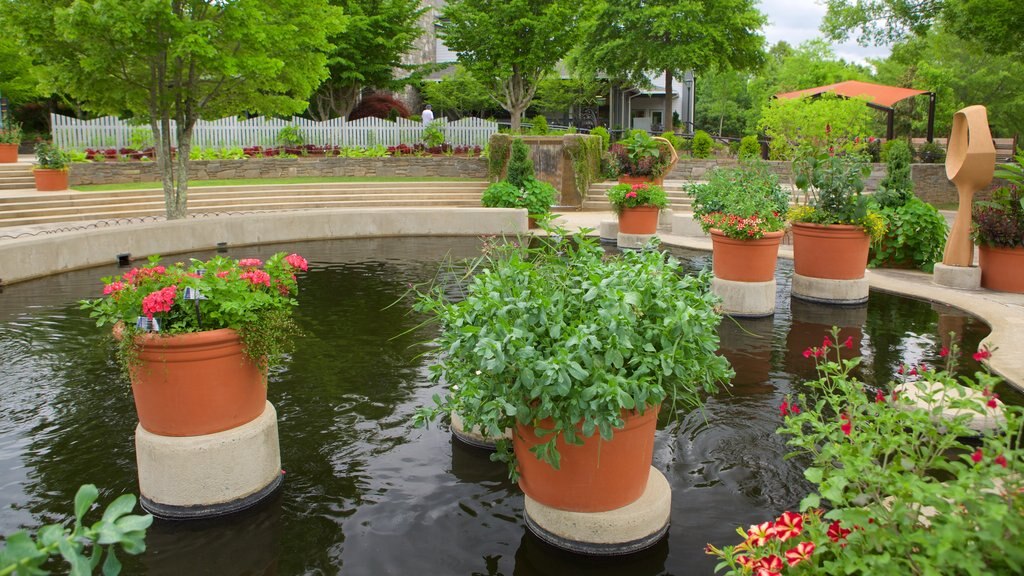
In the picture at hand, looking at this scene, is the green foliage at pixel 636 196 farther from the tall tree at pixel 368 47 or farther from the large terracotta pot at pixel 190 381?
the tall tree at pixel 368 47

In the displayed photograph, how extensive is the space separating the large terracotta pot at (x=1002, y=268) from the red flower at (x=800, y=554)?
921 centimetres

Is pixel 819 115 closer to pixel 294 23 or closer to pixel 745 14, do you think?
pixel 745 14

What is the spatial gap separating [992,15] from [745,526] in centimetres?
1903

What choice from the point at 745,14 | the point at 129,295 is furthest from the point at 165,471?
the point at 745,14

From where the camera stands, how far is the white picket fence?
22781 mm

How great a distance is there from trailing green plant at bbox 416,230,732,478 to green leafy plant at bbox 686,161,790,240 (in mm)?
4750

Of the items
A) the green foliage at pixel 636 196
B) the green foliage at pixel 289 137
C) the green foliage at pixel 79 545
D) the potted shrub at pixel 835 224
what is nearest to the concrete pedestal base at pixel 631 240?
the green foliage at pixel 636 196

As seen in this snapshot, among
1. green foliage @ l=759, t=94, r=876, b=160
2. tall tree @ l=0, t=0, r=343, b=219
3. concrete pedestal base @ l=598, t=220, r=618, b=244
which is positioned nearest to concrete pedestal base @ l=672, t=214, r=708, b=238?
concrete pedestal base @ l=598, t=220, r=618, b=244

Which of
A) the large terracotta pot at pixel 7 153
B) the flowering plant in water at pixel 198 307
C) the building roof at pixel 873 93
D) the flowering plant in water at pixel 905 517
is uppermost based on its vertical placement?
the building roof at pixel 873 93

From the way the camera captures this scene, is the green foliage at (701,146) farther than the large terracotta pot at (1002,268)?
Yes

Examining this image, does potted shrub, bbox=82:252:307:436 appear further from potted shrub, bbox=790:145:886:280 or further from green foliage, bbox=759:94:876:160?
green foliage, bbox=759:94:876:160

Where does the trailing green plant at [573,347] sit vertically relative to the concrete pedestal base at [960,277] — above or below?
above

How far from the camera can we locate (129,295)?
179 inches

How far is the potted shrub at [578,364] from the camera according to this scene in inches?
143
